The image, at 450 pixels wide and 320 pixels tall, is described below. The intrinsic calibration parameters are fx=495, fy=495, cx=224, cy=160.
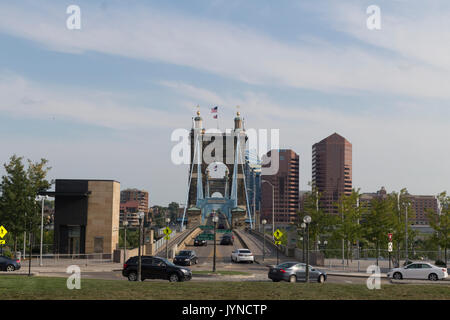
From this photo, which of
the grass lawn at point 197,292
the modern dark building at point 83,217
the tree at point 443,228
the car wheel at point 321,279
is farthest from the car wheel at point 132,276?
the tree at point 443,228

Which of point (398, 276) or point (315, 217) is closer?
point (398, 276)

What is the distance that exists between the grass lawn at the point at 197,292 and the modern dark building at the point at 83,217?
2997cm

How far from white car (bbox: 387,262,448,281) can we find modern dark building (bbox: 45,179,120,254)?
29.4 m

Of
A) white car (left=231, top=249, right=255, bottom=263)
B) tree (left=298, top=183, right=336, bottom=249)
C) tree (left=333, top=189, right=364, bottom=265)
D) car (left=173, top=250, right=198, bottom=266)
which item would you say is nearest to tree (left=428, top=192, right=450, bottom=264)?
tree (left=333, top=189, right=364, bottom=265)

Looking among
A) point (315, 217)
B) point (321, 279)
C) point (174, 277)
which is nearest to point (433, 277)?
point (321, 279)

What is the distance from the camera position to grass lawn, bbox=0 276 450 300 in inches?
674

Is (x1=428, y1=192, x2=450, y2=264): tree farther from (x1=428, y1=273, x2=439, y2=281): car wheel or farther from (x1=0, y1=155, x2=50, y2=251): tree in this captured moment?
(x1=0, y1=155, x2=50, y2=251): tree

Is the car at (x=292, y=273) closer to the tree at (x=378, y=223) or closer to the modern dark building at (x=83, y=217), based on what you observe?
the tree at (x=378, y=223)

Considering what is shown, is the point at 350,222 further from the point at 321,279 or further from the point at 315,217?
the point at 321,279

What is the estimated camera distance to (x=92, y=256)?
49438mm

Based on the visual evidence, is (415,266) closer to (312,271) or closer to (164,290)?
(312,271)

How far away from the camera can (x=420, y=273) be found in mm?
32781

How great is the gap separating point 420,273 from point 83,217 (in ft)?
109
